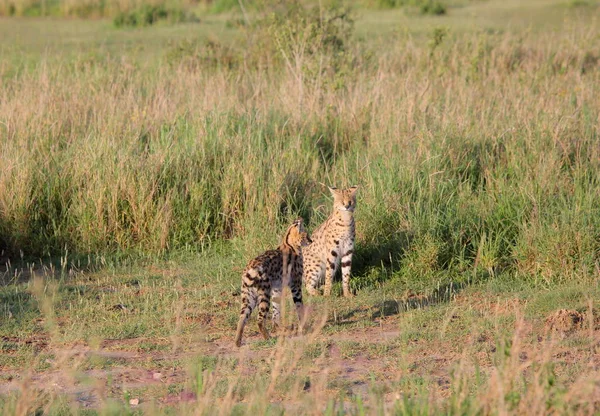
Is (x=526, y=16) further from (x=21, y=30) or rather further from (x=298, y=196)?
(x=298, y=196)

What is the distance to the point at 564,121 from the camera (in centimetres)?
999

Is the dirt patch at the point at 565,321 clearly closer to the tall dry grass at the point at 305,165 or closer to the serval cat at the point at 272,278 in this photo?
the tall dry grass at the point at 305,165

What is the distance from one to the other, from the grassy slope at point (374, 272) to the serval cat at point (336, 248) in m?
0.30

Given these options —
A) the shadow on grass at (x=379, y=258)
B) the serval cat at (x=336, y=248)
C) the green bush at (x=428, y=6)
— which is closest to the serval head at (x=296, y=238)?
the serval cat at (x=336, y=248)

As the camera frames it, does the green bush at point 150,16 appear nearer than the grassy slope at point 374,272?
No

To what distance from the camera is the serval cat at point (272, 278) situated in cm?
650

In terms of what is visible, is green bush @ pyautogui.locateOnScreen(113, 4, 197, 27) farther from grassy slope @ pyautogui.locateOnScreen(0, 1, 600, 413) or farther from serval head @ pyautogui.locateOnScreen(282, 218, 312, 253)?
serval head @ pyautogui.locateOnScreen(282, 218, 312, 253)

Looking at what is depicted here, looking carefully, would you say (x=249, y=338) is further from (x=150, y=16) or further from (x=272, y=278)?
(x=150, y=16)

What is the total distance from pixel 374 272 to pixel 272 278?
159 cm

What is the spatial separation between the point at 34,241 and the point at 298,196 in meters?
2.49

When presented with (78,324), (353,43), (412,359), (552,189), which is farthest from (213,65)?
(412,359)

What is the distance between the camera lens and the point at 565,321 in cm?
660

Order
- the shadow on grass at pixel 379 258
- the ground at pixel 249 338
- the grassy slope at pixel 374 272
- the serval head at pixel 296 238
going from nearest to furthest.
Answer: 1. the grassy slope at pixel 374 272
2. the ground at pixel 249 338
3. the serval head at pixel 296 238
4. the shadow on grass at pixel 379 258

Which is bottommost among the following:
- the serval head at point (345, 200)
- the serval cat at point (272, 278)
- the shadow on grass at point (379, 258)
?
the shadow on grass at point (379, 258)
